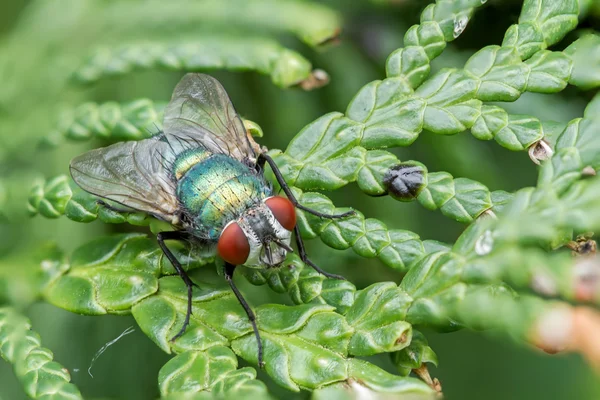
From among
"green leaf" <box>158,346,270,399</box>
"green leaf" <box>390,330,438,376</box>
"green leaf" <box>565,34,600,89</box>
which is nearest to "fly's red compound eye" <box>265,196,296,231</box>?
"green leaf" <box>158,346,270,399</box>

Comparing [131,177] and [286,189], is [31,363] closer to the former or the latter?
[131,177]

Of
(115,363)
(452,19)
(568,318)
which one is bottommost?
(115,363)

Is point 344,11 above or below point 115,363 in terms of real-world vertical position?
above

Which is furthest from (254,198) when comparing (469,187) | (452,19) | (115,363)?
(115,363)

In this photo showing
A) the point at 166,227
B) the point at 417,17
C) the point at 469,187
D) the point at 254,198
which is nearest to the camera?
the point at 469,187

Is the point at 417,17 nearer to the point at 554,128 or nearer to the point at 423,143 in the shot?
the point at 423,143

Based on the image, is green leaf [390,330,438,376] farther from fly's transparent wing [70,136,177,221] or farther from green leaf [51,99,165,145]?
green leaf [51,99,165,145]

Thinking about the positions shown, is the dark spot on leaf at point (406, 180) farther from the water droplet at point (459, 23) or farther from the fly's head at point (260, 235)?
the water droplet at point (459, 23)
